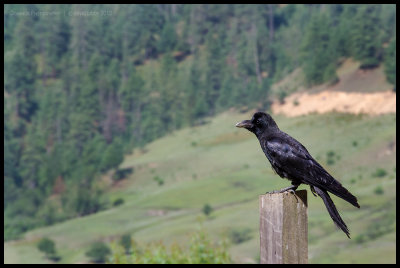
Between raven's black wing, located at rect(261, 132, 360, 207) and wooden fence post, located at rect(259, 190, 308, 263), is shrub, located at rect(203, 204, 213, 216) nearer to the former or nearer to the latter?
raven's black wing, located at rect(261, 132, 360, 207)

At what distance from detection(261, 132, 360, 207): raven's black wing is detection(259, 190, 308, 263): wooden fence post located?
4.40 feet

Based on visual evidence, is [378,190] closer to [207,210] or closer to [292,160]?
[207,210]

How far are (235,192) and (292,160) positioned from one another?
3793 inches

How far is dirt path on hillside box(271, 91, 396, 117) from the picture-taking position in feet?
389

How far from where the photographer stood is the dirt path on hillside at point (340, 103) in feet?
389

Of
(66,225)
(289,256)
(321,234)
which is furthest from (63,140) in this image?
(289,256)

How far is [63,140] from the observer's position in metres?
160

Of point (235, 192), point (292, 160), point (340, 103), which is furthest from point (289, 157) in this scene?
point (340, 103)

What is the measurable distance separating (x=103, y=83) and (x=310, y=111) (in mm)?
62306

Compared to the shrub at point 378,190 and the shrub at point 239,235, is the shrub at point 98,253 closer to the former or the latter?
the shrub at point 239,235

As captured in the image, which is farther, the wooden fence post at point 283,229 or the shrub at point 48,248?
the shrub at point 48,248

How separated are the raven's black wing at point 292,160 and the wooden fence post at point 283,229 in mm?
1342

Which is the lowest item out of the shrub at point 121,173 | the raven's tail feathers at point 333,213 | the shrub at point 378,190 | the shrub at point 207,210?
the raven's tail feathers at point 333,213

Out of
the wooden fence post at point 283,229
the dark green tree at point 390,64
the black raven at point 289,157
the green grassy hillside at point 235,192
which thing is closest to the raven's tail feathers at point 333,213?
the black raven at point 289,157
